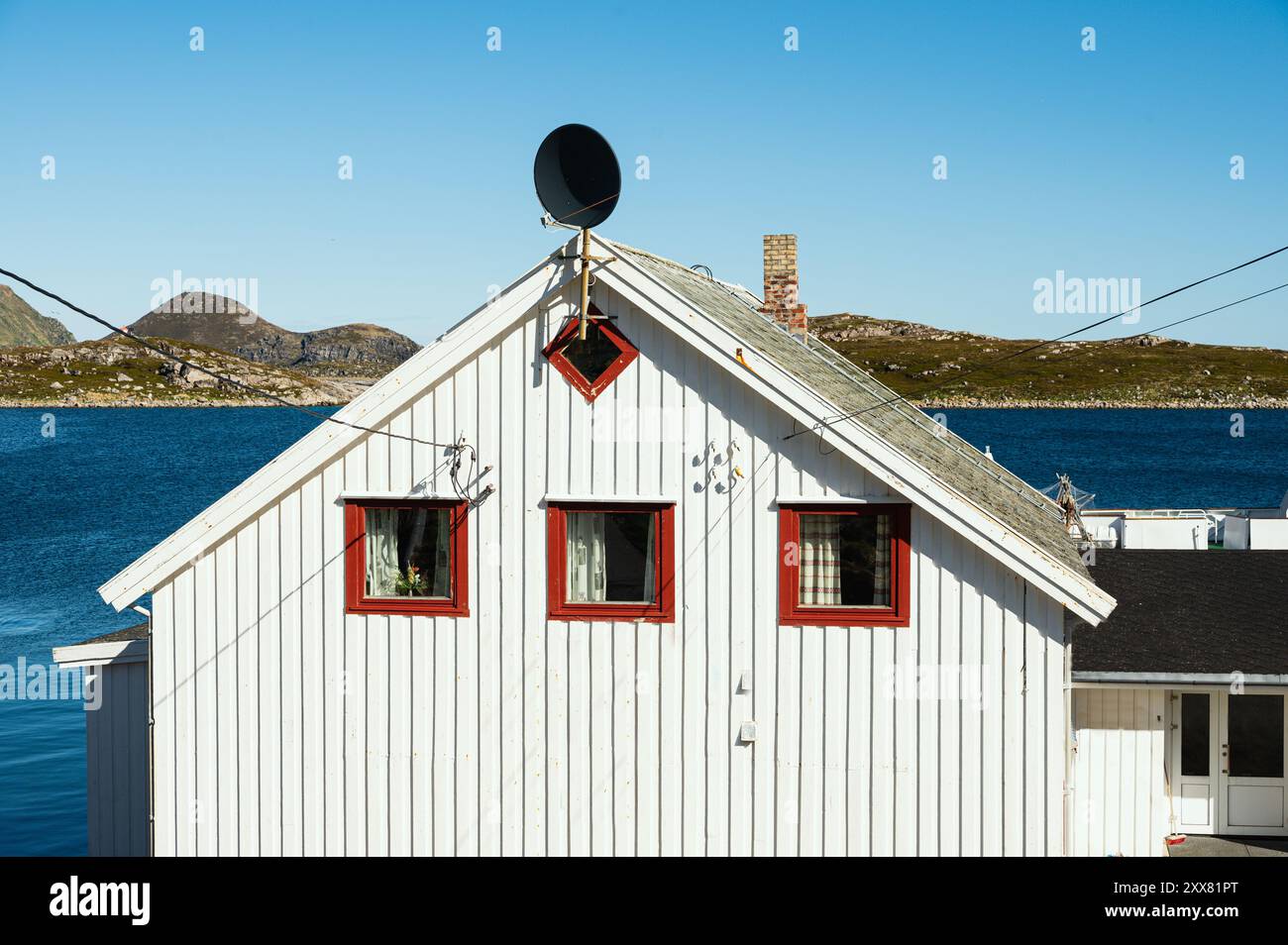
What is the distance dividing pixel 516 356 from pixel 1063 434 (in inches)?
6797

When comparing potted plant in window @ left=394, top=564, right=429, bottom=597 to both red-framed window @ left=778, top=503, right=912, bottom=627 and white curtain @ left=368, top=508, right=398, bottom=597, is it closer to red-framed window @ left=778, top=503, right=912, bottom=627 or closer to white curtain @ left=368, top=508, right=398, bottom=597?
white curtain @ left=368, top=508, right=398, bottom=597

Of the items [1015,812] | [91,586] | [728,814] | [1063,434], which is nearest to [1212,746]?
[1015,812]

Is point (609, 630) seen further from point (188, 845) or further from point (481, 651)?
point (188, 845)

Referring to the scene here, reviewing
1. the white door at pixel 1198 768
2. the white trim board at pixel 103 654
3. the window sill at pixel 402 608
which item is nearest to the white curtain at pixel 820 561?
the window sill at pixel 402 608

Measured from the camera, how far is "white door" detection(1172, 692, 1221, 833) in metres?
17.3

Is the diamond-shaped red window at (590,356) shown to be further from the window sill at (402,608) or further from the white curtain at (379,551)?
the window sill at (402,608)

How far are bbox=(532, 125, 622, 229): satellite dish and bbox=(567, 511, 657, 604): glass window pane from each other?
10.3 feet

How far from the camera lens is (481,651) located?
12828mm

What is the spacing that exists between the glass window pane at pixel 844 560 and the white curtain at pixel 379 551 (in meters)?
4.48

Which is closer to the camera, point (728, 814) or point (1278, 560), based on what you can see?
point (728, 814)

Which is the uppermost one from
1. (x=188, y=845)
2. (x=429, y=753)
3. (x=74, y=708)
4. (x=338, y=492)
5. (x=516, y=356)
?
(x=516, y=356)

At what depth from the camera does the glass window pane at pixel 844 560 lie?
40.3ft

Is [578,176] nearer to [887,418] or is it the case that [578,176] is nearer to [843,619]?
[887,418]

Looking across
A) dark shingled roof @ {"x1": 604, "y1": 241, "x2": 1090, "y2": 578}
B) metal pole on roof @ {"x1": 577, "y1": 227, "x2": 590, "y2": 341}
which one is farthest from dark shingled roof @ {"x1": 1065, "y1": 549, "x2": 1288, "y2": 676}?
metal pole on roof @ {"x1": 577, "y1": 227, "x2": 590, "y2": 341}
